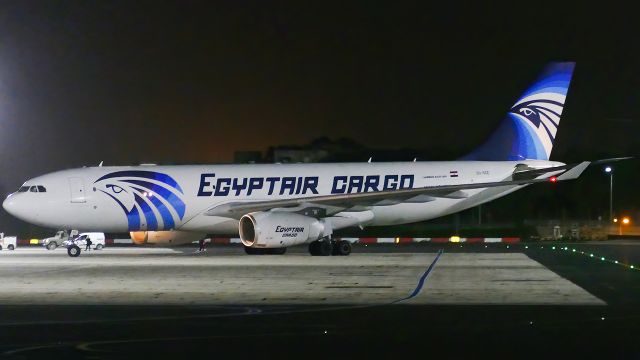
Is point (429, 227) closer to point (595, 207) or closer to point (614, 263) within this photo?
point (595, 207)

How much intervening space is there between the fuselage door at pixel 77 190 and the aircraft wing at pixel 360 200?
5037mm

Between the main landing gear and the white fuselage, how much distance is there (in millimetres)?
2477

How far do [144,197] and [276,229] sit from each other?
6.69 m

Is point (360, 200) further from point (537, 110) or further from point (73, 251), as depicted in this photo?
point (537, 110)

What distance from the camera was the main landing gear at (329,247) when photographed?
3853cm

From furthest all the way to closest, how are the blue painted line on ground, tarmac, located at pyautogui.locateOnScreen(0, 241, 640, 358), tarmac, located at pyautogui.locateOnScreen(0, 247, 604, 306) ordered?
the blue painted line on ground, tarmac, located at pyautogui.locateOnScreen(0, 247, 604, 306), tarmac, located at pyautogui.locateOnScreen(0, 241, 640, 358)

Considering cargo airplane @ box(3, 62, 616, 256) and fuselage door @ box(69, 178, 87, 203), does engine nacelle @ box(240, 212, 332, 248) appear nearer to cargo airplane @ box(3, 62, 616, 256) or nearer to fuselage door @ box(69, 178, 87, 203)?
cargo airplane @ box(3, 62, 616, 256)

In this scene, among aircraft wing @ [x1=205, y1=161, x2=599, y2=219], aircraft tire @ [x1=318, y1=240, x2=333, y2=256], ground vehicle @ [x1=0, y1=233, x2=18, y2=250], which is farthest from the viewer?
ground vehicle @ [x1=0, y1=233, x2=18, y2=250]

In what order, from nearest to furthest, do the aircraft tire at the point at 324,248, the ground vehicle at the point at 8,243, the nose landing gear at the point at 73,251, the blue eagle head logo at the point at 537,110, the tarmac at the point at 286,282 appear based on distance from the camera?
the tarmac at the point at 286,282 → the aircraft tire at the point at 324,248 → the nose landing gear at the point at 73,251 → the blue eagle head logo at the point at 537,110 → the ground vehicle at the point at 8,243

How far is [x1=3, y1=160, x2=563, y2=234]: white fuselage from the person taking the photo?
4003cm

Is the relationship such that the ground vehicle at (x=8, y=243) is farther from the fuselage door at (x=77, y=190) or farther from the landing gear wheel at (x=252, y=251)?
the landing gear wheel at (x=252, y=251)

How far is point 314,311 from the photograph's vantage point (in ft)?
54.9

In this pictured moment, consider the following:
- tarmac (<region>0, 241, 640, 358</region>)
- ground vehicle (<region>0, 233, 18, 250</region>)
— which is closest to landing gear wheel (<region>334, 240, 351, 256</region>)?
tarmac (<region>0, 241, 640, 358</region>)

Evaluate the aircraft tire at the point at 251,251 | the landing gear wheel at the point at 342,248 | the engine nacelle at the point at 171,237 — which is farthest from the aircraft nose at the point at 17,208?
the landing gear wheel at the point at 342,248
